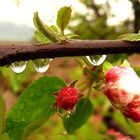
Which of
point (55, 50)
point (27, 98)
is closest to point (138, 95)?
point (55, 50)

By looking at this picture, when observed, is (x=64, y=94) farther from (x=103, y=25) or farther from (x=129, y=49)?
(x=103, y=25)

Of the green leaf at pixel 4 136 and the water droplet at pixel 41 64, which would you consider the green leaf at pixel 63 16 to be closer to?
the water droplet at pixel 41 64

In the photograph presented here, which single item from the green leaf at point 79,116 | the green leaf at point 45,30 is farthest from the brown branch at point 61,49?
the green leaf at point 79,116

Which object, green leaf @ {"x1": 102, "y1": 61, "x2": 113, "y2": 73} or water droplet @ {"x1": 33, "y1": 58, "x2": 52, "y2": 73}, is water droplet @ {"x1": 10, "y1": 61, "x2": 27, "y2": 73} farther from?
green leaf @ {"x1": 102, "y1": 61, "x2": 113, "y2": 73}

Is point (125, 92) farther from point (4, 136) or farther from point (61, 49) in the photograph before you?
point (4, 136)

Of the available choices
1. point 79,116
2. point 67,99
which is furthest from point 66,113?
point 79,116
